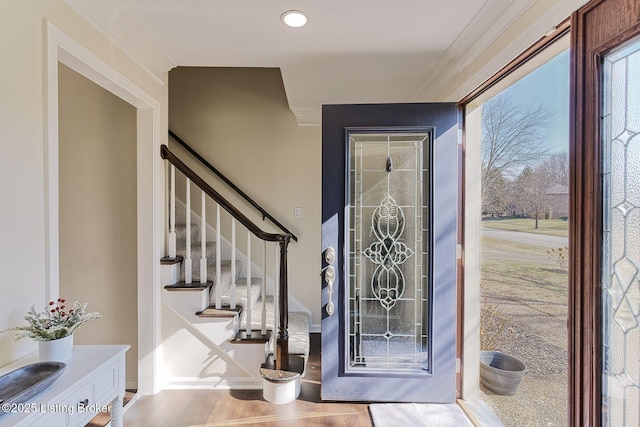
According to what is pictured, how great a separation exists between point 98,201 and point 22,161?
4.05 ft

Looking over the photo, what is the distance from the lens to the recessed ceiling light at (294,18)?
66.1 inches

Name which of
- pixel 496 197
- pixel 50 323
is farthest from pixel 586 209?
pixel 50 323

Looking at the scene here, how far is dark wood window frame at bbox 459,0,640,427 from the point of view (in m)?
1.13

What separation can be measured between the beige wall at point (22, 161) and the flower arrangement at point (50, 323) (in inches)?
2.0

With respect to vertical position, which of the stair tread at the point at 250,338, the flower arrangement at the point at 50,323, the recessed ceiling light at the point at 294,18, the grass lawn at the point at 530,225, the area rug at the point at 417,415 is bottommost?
the area rug at the point at 417,415

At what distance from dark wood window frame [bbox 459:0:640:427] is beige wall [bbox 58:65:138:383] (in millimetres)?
2644

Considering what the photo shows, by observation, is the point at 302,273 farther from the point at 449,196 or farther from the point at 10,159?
the point at 10,159

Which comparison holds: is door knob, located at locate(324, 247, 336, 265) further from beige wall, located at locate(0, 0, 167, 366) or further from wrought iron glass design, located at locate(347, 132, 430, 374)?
beige wall, located at locate(0, 0, 167, 366)

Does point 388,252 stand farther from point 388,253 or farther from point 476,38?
point 476,38

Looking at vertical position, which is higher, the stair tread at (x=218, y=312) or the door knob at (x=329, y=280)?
the door knob at (x=329, y=280)

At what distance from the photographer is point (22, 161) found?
1251 mm

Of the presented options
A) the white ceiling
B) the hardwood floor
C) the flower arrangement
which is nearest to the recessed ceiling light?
the white ceiling

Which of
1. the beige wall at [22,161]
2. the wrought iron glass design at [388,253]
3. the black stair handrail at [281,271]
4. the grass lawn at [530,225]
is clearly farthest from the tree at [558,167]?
the beige wall at [22,161]

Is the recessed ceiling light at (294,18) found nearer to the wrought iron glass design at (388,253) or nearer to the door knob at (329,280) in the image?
the wrought iron glass design at (388,253)
